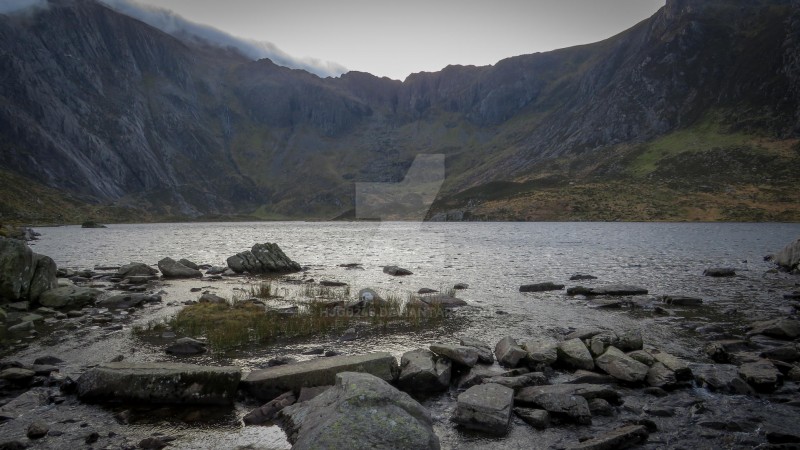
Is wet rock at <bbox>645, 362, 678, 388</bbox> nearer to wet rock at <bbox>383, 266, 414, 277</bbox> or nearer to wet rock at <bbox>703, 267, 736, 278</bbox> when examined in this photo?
wet rock at <bbox>383, 266, 414, 277</bbox>

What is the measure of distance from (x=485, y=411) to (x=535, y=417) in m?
1.29

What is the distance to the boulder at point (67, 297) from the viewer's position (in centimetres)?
2466

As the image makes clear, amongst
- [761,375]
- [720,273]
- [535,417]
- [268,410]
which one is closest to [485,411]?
[535,417]

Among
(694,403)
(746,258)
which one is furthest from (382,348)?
(746,258)

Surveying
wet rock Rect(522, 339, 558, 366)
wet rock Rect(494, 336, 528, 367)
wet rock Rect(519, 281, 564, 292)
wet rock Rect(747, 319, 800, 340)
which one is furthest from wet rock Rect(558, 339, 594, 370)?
wet rock Rect(519, 281, 564, 292)

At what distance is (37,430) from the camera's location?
10.0m

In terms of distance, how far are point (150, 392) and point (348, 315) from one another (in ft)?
39.1

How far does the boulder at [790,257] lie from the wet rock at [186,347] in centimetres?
4821

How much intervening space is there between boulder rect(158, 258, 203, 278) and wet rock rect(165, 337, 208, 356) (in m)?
24.0

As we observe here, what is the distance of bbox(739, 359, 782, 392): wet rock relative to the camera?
12.8 meters

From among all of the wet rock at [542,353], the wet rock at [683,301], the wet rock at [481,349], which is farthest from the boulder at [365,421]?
the wet rock at [683,301]

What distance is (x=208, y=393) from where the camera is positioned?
1195 cm

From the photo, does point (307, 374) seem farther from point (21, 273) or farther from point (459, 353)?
point (21, 273)

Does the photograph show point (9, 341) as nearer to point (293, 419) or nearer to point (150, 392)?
point (150, 392)
